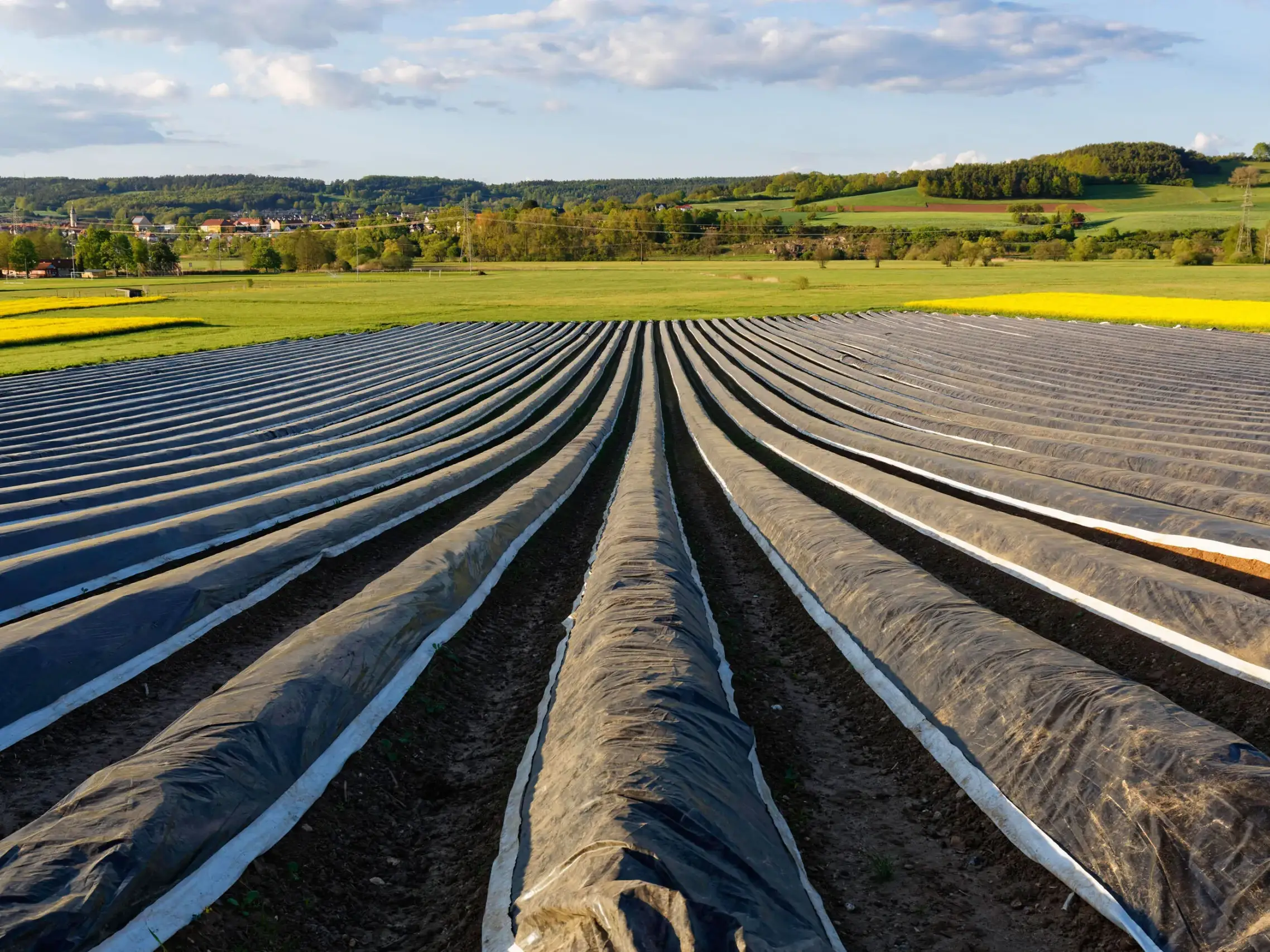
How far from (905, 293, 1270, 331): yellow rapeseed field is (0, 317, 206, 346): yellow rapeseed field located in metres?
49.0

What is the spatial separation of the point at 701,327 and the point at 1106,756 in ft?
168

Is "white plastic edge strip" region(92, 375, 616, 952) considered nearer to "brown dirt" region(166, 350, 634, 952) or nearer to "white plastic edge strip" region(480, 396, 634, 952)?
"brown dirt" region(166, 350, 634, 952)

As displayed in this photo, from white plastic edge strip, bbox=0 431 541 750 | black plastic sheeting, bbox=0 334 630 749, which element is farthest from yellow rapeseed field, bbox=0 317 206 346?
white plastic edge strip, bbox=0 431 541 750

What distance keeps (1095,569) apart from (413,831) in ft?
21.5

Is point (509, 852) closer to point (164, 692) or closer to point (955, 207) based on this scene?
point (164, 692)

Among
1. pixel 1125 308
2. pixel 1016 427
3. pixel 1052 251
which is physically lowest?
pixel 1016 427

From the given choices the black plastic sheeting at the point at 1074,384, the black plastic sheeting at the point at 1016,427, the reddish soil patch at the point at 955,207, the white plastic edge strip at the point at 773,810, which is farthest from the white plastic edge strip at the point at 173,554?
the reddish soil patch at the point at 955,207

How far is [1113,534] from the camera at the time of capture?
425 inches

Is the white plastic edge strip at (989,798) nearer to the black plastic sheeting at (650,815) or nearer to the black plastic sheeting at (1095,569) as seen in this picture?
the black plastic sheeting at (650,815)

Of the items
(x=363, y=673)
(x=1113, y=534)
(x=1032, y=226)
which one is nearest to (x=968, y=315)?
(x=1113, y=534)

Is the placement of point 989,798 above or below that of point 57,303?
→ below

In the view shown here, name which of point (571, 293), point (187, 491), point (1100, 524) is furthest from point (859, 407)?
point (571, 293)

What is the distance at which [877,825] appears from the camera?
18.8ft

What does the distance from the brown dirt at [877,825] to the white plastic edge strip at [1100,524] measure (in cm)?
415
